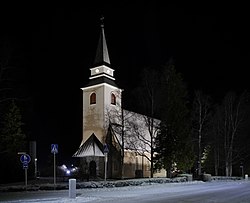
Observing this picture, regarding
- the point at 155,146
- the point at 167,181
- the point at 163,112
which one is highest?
the point at 163,112

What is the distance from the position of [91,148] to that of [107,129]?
3.59 metres

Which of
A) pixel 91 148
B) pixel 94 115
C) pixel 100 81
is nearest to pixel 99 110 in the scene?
pixel 94 115

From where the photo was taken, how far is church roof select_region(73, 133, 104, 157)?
172ft

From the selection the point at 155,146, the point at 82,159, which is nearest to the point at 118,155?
the point at 82,159

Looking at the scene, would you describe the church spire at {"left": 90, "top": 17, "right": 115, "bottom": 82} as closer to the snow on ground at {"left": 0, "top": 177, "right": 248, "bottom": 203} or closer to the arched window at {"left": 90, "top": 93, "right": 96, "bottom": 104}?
the arched window at {"left": 90, "top": 93, "right": 96, "bottom": 104}

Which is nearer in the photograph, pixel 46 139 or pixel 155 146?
pixel 155 146

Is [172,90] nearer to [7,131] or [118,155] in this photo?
[118,155]

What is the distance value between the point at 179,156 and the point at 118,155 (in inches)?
515

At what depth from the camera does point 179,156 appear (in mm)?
42344

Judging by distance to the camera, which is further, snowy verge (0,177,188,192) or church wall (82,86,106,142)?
church wall (82,86,106,142)

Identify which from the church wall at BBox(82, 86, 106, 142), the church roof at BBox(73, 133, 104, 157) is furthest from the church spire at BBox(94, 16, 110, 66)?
the church roof at BBox(73, 133, 104, 157)

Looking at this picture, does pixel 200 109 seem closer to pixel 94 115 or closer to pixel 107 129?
pixel 107 129

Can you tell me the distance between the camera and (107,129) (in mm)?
54656

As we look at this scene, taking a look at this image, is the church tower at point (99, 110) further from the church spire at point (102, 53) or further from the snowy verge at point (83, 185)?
the snowy verge at point (83, 185)
